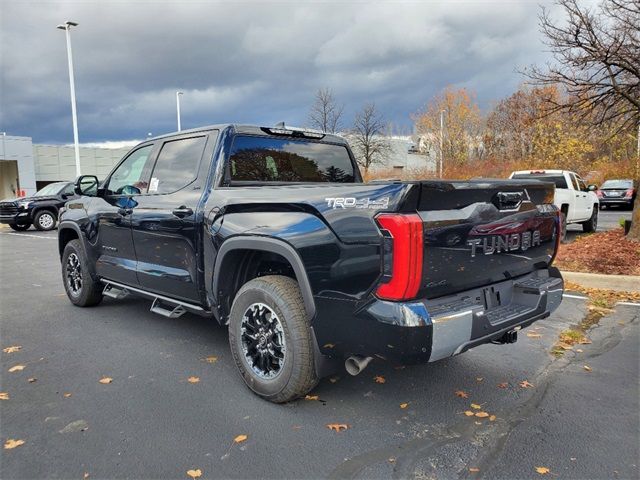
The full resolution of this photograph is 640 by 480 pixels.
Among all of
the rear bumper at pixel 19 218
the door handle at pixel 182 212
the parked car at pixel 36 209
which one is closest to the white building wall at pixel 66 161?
the parked car at pixel 36 209

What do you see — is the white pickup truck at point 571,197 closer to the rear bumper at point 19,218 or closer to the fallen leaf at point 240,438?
the fallen leaf at point 240,438

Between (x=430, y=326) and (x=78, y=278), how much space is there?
4.96m

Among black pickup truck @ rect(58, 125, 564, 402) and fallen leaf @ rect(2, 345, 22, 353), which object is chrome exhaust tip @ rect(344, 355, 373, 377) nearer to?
black pickup truck @ rect(58, 125, 564, 402)

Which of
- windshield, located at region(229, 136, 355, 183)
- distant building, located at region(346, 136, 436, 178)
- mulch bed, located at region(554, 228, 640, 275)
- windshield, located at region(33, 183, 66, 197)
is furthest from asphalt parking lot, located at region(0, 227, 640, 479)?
distant building, located at region(346, 136, 436, 178)

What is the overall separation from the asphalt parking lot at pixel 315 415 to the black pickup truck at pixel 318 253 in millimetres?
415

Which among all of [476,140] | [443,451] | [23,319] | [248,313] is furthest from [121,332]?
[476,140]

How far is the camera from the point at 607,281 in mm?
7043

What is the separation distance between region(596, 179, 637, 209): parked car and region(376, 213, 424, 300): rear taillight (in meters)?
23.4

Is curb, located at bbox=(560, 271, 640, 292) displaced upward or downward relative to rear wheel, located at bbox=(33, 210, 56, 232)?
downward

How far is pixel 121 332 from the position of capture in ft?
16.8

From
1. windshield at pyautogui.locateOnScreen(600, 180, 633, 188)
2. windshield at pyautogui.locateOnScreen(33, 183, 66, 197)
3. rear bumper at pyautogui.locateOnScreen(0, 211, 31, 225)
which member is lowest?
rear bumper at pyautogui.locateOnScreen(0, 211, 31, 225)

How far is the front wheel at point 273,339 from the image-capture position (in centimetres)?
318

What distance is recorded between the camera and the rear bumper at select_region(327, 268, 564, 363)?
2.64 meters

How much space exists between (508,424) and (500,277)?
959mm
